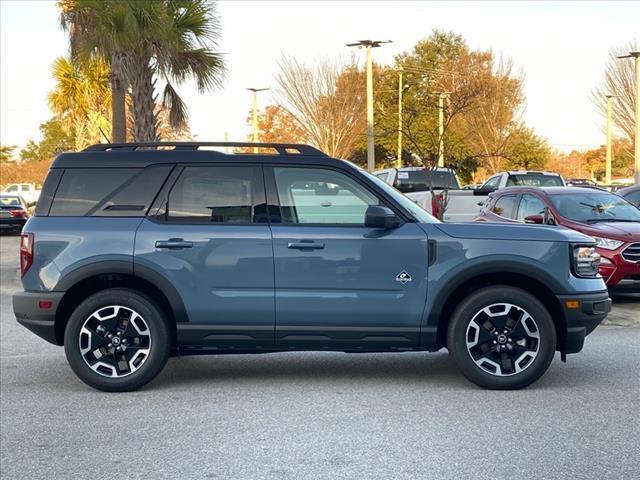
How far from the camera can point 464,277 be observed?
6.12m

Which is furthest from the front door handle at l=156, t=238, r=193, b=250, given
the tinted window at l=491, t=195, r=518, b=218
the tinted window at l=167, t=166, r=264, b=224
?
the tinted window at l=491, t=195, r=518, b=218

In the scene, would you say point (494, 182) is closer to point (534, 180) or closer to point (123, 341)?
point (534, 180)

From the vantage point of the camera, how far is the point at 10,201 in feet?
102

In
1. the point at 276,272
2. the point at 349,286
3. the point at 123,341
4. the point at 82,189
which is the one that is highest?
the point at 82,189

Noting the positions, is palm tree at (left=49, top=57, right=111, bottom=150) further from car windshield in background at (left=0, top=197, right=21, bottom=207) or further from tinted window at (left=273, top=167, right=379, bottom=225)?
tinted window at (left=273, top=167, right=379, bottom=225)

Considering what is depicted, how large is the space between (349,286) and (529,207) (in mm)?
7017

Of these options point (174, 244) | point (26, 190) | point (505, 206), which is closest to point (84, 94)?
point (505, 206)

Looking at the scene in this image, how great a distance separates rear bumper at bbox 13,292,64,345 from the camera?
20.6 feet

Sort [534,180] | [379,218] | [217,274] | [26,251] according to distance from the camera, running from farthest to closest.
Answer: [534,180] < [26,251] < [217,274] < [379,218]

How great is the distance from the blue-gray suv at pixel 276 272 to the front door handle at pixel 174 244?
1 cm

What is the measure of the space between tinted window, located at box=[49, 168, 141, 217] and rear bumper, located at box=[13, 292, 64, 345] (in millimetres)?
658

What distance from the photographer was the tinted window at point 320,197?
6.30 metres

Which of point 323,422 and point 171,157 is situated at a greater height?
point 171,157

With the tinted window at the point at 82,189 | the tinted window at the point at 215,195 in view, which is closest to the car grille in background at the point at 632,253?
the tinted window at the point at 215,195
